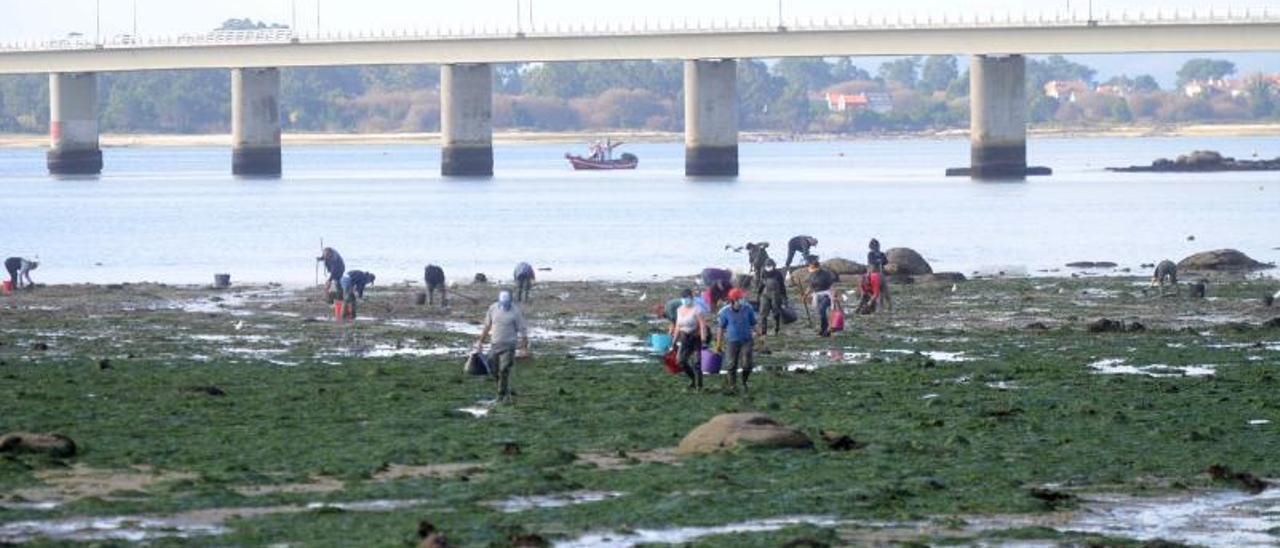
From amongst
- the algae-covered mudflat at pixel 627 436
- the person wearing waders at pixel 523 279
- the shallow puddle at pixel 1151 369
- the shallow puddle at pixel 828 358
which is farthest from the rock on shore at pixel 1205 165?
the shallow puddle at pixel 1151 369

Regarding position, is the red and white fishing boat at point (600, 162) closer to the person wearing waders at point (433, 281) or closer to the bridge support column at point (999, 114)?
the bridge support column at point (999, 114)

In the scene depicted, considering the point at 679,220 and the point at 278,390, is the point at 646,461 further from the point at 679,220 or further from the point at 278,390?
the point at 679,220

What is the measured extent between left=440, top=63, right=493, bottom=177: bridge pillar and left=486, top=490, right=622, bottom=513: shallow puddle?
111684 millimetres

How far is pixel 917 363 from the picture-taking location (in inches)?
1351

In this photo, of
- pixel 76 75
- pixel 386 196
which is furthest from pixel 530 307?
pixel 76 75

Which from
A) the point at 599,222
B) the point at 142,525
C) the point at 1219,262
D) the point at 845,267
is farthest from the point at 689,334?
the point at 599,222

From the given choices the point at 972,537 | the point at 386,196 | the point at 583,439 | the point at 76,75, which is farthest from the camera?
the point at 76,75

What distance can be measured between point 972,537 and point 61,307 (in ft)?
99.2

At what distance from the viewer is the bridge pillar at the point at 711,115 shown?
419ft

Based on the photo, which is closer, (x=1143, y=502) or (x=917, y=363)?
(x=1143, y=502)

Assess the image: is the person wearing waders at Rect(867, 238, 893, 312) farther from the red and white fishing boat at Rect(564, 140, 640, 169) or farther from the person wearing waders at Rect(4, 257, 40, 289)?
the red and white fishing boat at Rect(564, 140, 640, 169)

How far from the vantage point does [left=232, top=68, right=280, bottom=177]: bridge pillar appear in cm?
14300

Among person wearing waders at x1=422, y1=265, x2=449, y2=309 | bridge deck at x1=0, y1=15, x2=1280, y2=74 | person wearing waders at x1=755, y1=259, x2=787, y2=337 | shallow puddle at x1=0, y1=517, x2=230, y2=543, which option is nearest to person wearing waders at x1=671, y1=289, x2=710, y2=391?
person wearing waders at x1=755, y1=259, x2=787, y2=337

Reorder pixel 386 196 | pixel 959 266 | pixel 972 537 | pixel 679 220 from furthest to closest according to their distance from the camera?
pixel 386 196, pixel 679 220, pixel 959 266, pixel 972 537
